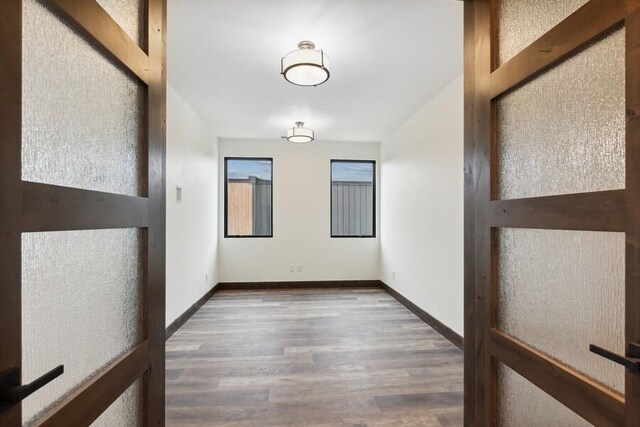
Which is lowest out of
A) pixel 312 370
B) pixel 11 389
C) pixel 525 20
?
pixel 312 370

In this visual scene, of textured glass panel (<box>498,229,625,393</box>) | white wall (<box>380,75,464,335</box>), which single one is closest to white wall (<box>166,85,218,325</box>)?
white wall (<box>380,75,464,335</box>)

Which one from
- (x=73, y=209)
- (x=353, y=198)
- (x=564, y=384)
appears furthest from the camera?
(x=353, y=198)

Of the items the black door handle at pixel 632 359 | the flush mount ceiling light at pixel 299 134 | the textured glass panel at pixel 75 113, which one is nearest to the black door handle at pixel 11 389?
the textured glass panel at pixel 75 113

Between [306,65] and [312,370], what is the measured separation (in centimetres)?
235

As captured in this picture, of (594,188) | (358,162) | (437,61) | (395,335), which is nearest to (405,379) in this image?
(395,335)

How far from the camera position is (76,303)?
89cm

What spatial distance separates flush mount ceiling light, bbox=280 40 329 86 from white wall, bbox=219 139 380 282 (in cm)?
322

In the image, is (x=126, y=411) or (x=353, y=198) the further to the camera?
(x=353, y=198)

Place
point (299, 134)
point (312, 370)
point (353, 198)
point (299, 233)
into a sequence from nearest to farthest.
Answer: point (312, 370) → point (299, 134) → point (299, 233) → point (353, 198)

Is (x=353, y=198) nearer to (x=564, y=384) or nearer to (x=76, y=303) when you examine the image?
(x=564, y=384)

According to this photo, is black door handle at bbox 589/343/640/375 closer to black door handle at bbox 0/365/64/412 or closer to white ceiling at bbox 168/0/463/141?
black door handle at bbox 0/365/64/412

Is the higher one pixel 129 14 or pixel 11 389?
pixel 129 14

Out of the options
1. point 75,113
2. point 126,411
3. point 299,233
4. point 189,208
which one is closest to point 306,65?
point 75,113

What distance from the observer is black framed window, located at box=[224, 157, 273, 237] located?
5750 mm
